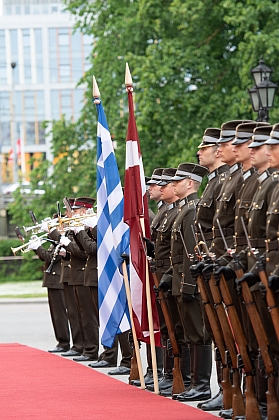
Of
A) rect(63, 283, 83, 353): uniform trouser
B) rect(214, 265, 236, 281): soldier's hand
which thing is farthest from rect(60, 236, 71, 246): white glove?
rect(214, 265, 236, 281): soldier's hand

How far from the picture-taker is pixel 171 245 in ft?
32.9

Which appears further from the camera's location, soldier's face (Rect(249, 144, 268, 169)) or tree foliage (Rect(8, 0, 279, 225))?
tree foliage (Rect(8, 0, 279, 225))

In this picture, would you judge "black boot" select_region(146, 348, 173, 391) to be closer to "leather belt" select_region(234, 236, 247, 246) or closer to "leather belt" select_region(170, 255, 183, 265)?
"leather belt" select_region(170, 255, 183, 265)

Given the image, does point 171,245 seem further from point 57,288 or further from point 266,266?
point 57,288

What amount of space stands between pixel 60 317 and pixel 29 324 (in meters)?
5.33

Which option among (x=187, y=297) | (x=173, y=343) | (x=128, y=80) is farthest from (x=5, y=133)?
(x=187, y=297)

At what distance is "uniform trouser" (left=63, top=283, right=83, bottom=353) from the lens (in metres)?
14.6

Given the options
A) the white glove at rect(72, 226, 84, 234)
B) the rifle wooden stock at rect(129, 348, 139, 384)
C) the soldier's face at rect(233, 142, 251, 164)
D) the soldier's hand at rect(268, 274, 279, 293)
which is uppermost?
the soldier's face at rect(233, 142, 251, 164)

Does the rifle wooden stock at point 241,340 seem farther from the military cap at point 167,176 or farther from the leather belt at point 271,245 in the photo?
the military cap at point 167,176

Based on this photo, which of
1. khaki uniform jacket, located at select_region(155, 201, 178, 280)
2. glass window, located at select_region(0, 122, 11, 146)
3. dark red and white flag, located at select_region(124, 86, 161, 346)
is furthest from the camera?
glass window, located at select_region(0, 122, 11, 146)

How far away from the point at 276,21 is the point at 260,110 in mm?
8283

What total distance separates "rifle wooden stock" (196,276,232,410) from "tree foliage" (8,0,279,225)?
670 inches

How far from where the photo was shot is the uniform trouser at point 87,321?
14.0m

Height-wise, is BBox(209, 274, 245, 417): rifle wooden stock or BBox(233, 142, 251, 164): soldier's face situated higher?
BBox(233, 142, 251, 164): soldier's face
